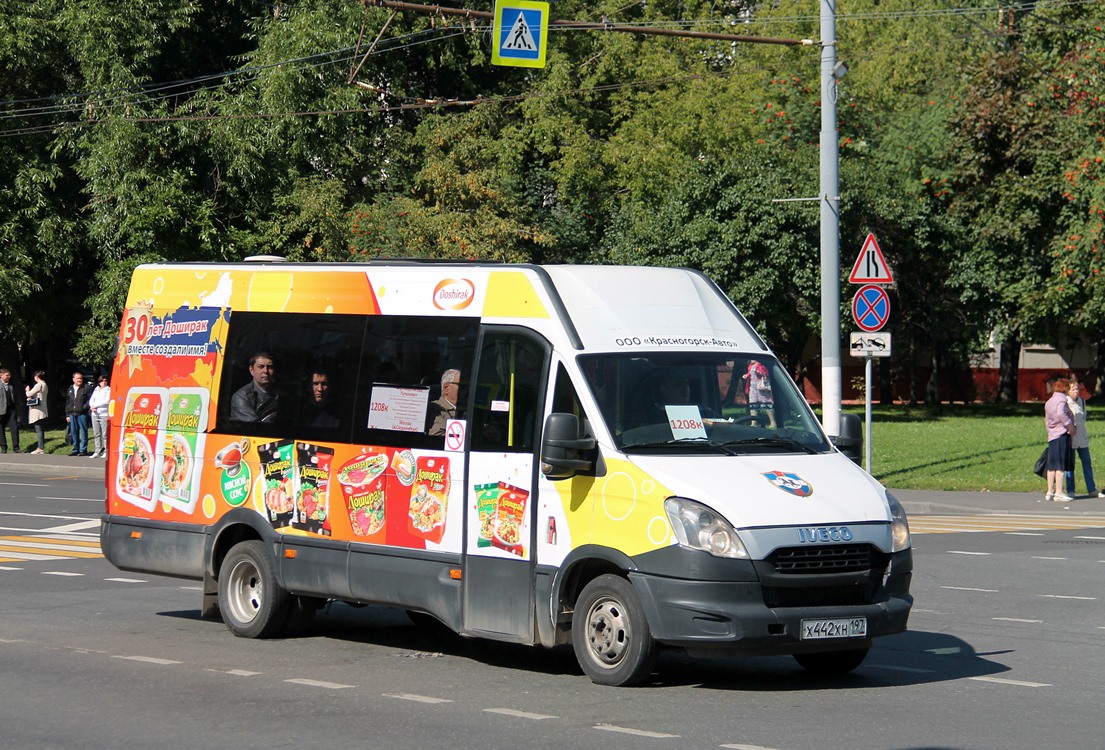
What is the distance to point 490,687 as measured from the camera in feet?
31.0

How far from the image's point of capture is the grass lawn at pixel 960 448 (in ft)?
84.8

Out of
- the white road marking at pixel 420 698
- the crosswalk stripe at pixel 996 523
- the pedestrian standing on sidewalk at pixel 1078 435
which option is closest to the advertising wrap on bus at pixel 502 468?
the white road marking at pixel 420 698

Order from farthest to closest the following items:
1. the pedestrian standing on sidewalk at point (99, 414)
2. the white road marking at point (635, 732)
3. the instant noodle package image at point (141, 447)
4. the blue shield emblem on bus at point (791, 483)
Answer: the pedestrian standing on sidewalk at point (99, 414) < the instant noodle package image at point (141, 447) < the blue shield emblem on bus at point (791, 483) < the white road marking at point (635, 732)

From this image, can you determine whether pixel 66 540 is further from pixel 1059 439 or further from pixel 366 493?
pixel 1059 439

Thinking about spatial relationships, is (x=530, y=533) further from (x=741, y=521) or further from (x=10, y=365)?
(x=10, y=365)

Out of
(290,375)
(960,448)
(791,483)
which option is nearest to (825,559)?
(791,483)

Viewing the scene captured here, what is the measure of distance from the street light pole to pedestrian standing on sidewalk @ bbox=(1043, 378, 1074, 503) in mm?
3042

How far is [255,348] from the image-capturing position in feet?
38.5

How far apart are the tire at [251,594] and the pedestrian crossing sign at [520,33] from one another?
10.5 metres

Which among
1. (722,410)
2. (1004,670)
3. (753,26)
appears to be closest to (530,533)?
(722,410)

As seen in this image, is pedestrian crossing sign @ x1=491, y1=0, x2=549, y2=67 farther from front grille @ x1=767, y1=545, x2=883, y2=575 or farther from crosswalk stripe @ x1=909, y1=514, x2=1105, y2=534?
front grille @ x1=767, y1=545, x2=883, y2=575

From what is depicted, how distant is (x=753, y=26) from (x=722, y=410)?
159ft

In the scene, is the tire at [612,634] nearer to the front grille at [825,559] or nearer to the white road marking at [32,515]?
the front grille at [825,559]

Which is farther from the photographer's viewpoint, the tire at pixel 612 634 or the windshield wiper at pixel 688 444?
the windshield wiper at pixel 688 444
